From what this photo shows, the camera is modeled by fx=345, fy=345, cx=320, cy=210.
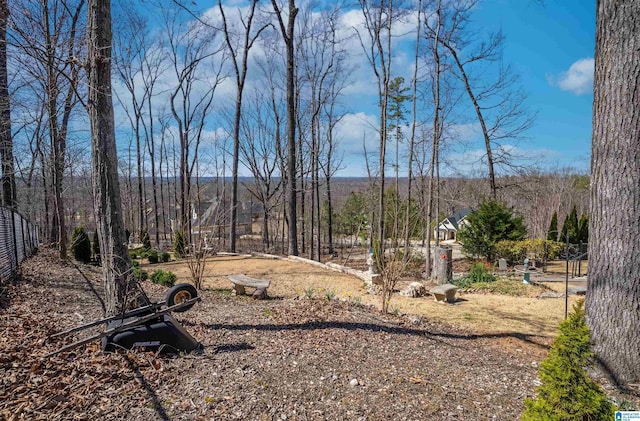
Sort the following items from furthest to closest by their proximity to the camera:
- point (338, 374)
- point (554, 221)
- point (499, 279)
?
point (554, 221) < point (499, 279) < point (338, 374)

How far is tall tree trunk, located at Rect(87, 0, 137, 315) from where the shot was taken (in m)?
3.47

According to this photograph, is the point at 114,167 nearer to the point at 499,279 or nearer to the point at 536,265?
the point at 499,279

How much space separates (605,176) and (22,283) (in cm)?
780

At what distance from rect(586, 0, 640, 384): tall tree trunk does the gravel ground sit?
814mm

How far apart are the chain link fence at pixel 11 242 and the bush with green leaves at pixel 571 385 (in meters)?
6.57

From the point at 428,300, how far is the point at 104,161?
20.4 feet

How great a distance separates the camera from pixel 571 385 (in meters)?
1.81

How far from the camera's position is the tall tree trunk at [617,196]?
9.84 feet

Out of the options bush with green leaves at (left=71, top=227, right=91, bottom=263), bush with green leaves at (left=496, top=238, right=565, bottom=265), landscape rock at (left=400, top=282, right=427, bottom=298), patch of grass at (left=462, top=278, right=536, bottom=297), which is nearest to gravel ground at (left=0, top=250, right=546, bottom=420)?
landscape rock at (left=400, top=282, right=427, bottom=298)

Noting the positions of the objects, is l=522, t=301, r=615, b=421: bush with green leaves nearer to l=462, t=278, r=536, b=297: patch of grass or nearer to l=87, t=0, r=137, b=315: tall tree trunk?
l=87, t=0, r=137, b=315: tall tree trunk

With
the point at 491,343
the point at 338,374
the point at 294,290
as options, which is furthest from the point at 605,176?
the point at 294,290

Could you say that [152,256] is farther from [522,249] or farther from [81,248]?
[522,249]

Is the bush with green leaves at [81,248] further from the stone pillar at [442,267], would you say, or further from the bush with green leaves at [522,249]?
the bush with green leaves at [522,249]

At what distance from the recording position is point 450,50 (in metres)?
13.6
